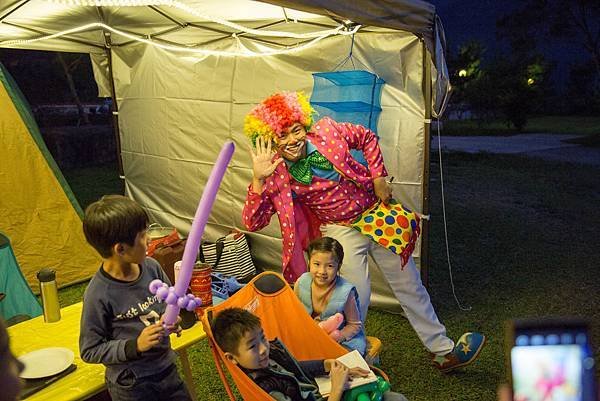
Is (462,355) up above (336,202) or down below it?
below

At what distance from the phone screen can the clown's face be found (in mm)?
1989

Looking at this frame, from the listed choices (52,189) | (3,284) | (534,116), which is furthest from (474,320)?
(534,116)

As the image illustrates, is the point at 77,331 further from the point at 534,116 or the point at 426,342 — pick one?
the point at 534,116

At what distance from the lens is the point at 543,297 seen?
4.00 metres

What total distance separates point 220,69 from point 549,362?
419 cm

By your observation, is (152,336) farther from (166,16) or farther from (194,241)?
(166,16)

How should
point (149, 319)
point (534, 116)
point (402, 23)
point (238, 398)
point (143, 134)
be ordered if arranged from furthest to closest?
point (534, 116) < point (143, 134) < point (238, 398) < point (402, 23) < point (149, 319)

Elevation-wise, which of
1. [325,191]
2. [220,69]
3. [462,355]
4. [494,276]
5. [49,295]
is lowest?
[494,276]

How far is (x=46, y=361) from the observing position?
6.07 ft

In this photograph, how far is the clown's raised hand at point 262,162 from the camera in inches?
103

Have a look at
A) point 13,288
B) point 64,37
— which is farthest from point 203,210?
point 64,37

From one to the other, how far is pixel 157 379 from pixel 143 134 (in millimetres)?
3947

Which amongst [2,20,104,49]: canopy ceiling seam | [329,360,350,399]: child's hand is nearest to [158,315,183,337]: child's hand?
[329,360,350,399]: child's hand

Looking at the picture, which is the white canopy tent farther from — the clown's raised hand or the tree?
the tree
